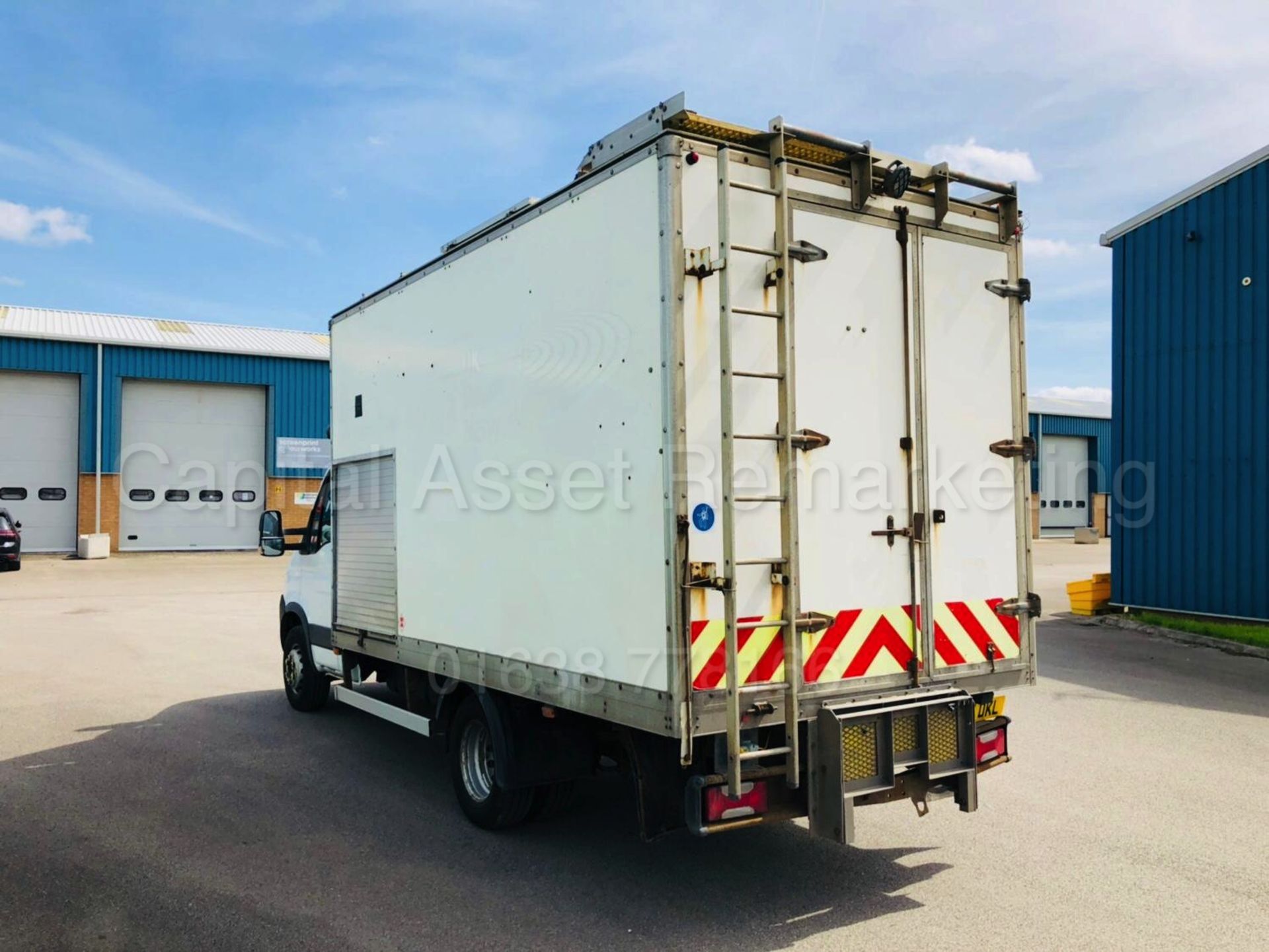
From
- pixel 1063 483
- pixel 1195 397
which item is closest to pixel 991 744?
pixel 1195 397

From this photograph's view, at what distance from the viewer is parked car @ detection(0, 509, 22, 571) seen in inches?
893

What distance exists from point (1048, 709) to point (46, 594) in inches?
695

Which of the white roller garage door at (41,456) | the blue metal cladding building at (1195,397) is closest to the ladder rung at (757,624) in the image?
the blue metal cladding building at (1195,397)

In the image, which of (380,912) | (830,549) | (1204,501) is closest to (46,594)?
(380,912)

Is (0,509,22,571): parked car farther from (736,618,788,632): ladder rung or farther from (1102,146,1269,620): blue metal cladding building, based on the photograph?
(736,618,788,632): ladder rung

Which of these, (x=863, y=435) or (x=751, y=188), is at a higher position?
(x=751, y=188)

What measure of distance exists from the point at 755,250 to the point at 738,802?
93.6 inches

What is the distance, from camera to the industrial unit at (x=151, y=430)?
93.0ft

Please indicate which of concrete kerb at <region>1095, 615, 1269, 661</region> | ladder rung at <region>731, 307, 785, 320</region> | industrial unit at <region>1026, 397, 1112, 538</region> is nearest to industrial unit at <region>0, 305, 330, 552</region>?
concrete kerb at <region>1095, 615, 1269, 661</region>

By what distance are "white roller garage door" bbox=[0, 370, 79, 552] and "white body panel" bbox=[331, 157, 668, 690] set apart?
2661 centimetres

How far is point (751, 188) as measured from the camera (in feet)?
14.0

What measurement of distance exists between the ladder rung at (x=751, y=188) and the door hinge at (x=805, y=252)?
26 cm

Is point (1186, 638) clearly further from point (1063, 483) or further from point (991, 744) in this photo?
point (1063, 483)

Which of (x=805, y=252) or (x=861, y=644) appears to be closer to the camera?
(x=805, y=252)
